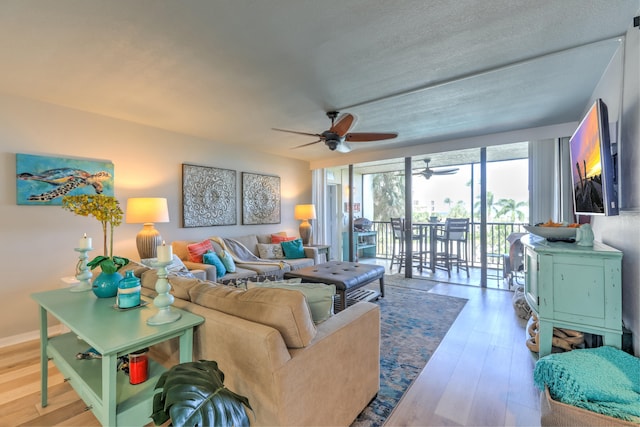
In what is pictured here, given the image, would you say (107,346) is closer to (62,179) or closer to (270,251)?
(62,179)

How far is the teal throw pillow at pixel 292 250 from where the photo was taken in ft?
15.6

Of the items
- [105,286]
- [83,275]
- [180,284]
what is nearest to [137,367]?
[180,284]

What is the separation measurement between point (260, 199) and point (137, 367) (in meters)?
3.93

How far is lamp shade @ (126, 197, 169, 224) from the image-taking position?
127 inches

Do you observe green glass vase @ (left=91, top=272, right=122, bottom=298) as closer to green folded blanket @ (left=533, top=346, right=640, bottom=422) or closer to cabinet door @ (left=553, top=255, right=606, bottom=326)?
green folded blanket @ (left=533, top=346, right=640, bottom=422)

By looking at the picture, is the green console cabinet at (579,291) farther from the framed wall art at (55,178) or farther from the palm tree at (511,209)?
the framed wall art at (55,178)

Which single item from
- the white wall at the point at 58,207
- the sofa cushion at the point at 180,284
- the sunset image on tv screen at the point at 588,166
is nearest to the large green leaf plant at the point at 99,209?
the sofa cushion at the point at 180,284

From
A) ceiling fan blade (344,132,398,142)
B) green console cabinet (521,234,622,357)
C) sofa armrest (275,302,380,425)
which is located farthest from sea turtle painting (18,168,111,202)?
green console cabinet (521,234,622,357)

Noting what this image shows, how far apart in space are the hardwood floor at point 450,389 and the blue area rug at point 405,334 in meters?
0.08

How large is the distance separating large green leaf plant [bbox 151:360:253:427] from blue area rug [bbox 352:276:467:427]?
3.42 feet

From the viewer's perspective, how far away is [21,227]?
2789 mm

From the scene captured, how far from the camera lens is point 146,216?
128 inches

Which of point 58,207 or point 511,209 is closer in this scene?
point 58,207

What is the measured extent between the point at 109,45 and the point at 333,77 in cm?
164
